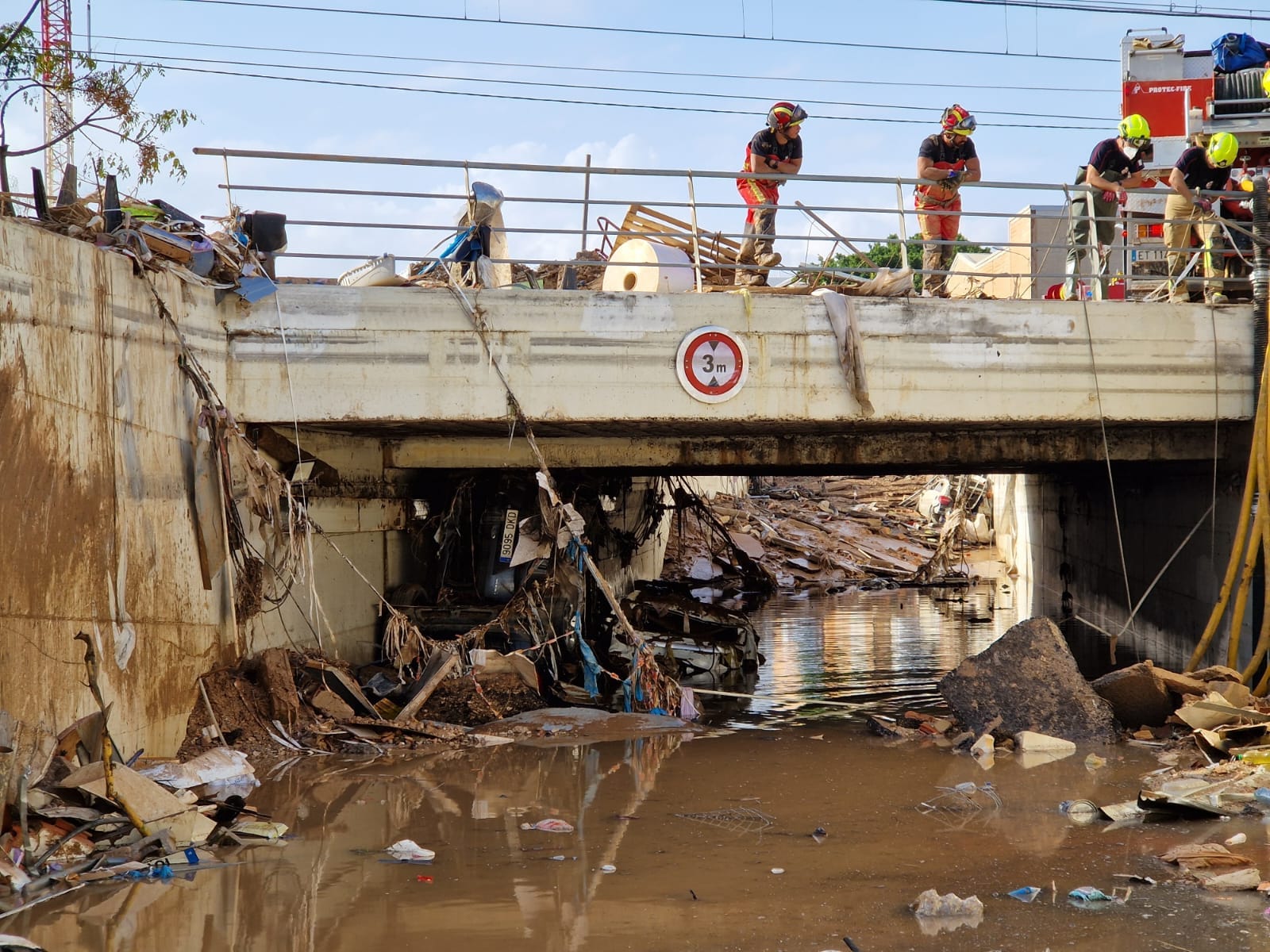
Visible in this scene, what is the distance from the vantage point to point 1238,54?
51.7 feet

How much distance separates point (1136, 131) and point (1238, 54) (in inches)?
209

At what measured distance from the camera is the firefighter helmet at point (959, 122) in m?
12.2

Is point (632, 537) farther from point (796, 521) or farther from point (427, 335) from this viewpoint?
point (796, 521)

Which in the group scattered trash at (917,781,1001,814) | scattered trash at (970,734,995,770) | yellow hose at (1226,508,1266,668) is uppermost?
yellow hose at (1226,508,1266,668)

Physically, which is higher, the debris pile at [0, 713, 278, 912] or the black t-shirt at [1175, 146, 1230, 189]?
the black t-shirt at [1175, 146, 1230, 189]

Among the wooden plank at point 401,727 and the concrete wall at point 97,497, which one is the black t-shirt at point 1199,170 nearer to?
the wooden plank at point 401,727

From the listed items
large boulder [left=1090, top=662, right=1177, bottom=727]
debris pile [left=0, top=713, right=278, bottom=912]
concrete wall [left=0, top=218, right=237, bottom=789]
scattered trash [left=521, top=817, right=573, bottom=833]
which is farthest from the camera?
large boulder [left=1090, top=662, right=1177, bottom=727]

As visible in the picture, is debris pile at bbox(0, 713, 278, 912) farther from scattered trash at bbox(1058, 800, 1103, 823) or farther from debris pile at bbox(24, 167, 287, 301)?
scattered trash at bbox(1058, 800, 1103, 823)

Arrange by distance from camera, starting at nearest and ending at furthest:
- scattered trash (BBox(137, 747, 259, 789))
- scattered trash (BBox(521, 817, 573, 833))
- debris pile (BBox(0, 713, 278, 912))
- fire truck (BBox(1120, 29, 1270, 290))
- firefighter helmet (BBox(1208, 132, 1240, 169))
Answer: debris pile (BBox(0, 713, 278, 912)) < scattered trash (BBox(521, 817, 573, 833)) < scattered trash (BBox(137, 747, 259, 789)) < firefighter helmet (BBox(1208, 132, 1240, 169)) < fire truck (BBox(1120, 29, 1270, 290))

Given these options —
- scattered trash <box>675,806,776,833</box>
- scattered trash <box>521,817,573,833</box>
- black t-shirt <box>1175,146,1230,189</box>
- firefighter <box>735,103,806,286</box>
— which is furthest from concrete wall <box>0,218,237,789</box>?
black t-shirt <box>1175,146,1230,189</box>

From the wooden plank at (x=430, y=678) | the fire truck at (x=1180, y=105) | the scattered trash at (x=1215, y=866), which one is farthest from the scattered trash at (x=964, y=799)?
the fire truck at (x=1180, y=105)

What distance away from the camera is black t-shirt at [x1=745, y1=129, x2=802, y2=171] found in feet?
39.5

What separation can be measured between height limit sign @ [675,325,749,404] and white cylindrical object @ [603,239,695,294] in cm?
95

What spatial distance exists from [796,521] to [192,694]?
83.5 feet
